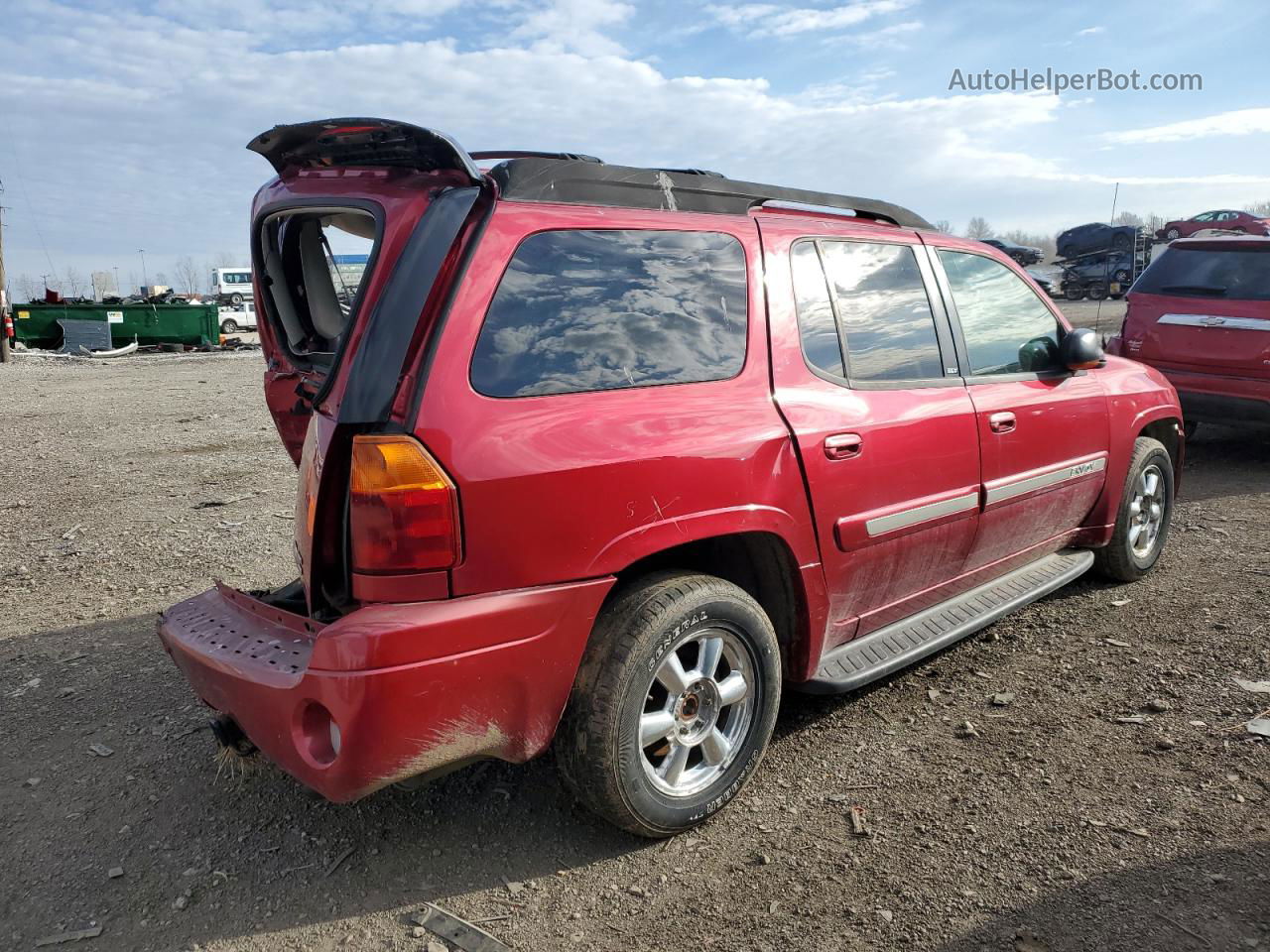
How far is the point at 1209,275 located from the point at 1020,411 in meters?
5.00

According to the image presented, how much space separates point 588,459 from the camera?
2449 mm

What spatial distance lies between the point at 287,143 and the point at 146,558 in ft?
11.8

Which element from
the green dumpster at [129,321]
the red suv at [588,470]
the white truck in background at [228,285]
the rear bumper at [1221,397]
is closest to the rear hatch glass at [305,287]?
the red suv at [588,470]

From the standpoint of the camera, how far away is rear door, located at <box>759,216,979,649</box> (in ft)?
9.97

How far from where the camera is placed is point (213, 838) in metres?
2.83

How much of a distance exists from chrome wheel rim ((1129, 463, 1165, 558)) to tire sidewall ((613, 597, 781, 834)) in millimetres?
2810

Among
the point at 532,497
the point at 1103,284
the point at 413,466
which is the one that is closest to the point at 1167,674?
the point at 532,497

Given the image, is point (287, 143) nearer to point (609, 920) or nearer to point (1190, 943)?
point (609, 920)

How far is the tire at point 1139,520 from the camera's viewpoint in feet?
15.5

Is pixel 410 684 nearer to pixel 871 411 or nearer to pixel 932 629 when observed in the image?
pixel 871 411

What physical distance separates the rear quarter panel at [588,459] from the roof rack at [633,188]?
0.16 ft

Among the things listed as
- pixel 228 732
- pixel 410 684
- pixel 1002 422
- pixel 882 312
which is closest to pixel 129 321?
pixel 228 732

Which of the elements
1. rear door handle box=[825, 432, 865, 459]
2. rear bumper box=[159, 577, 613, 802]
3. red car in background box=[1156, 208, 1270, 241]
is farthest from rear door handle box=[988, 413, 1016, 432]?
red car in background box=[1156, 208, 1270, 241]

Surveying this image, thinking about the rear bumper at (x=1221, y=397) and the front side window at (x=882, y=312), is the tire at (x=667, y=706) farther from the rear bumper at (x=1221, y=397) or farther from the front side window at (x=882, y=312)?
the rear bumper at (x=1221, y=397)
